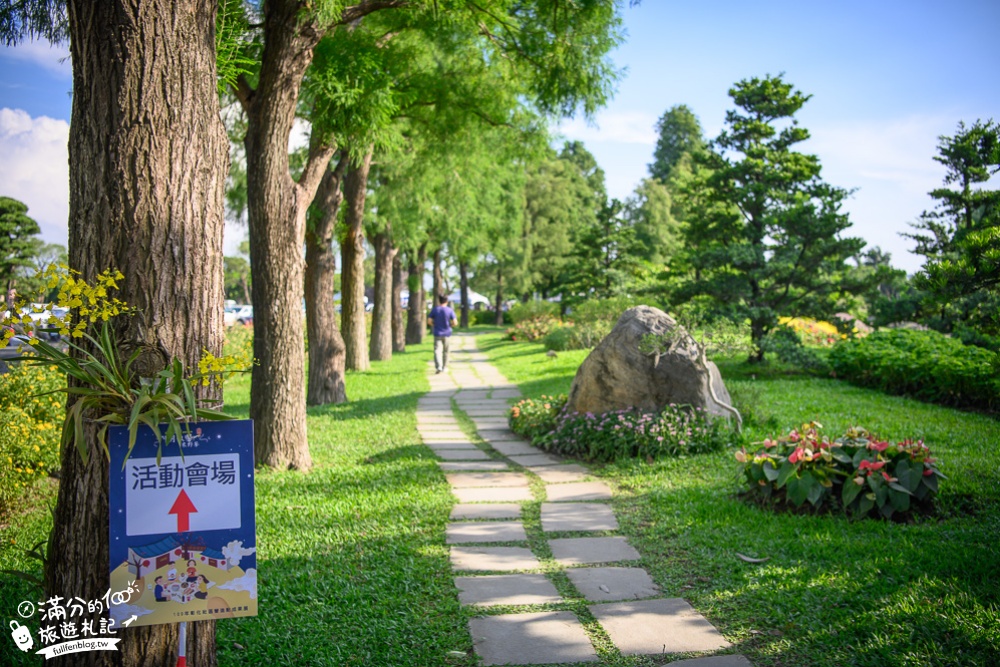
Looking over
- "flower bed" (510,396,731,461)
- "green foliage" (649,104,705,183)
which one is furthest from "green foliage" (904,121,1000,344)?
"green foliage" (649,104,705,183)

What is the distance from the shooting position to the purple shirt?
1527 cm

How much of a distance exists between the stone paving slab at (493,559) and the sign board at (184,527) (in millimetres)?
2167

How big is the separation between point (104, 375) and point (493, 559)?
9.08 feet

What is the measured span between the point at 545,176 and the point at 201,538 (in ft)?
106

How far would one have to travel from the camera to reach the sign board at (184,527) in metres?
2.36

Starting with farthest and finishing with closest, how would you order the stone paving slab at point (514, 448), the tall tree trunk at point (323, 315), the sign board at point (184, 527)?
1. the tall tree trunk at point (323, 315)
2. the stone paving slab at point (514, 448)
3. the sign board at point (184, 527)

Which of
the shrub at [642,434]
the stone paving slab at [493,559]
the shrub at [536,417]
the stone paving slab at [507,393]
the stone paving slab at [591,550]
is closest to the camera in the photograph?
the stone paving slab at [493,559]

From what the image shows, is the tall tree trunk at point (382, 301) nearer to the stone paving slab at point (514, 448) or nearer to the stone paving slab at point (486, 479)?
the stone paving slab at point (514, 448)

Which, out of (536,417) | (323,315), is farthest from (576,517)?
(323,315)

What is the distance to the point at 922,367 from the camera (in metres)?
9.78

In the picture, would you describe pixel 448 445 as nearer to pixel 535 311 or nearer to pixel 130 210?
pixel 130 210

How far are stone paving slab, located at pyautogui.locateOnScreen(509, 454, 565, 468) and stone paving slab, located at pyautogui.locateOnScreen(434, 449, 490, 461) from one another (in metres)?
0.35

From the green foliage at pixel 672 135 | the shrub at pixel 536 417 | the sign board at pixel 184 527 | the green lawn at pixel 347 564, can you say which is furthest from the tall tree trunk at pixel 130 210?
the green foliage at pixel 672 135

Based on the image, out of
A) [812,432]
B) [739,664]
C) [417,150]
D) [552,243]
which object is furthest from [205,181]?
[552,243]
